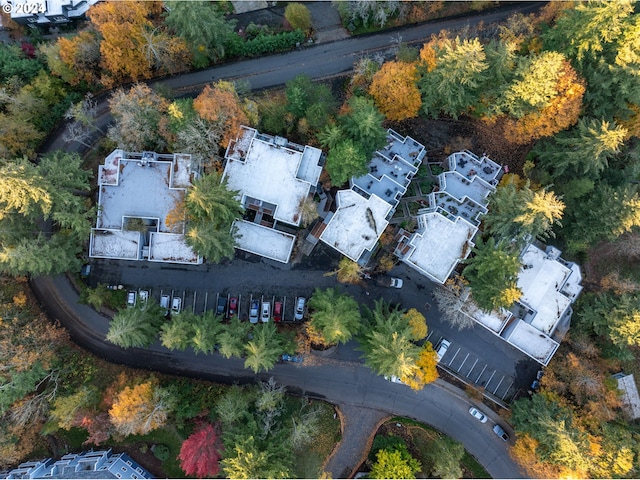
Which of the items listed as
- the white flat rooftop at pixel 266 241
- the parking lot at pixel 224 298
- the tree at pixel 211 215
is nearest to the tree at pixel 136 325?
the parking lot at pixel 224 298

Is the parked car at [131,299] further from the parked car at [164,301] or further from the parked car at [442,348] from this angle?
the parked car at [442,348]

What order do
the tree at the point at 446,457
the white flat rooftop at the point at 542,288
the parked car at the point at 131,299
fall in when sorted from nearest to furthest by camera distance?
1. the tree at the point at 446,457
2. the white flat rooftop at the point at 542,288
3. the parked car at the point at 131,299

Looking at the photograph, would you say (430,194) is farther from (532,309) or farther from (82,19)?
(82,19)

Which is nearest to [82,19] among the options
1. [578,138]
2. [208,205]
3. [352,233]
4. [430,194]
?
[208,205]

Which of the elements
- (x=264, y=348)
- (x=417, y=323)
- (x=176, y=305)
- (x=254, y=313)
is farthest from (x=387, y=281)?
(x=176, y=305)

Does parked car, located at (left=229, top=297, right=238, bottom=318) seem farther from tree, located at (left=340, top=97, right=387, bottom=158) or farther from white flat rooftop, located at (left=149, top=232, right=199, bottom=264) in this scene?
tree, located at (left=340, top=97, right=387, bottom=158)
